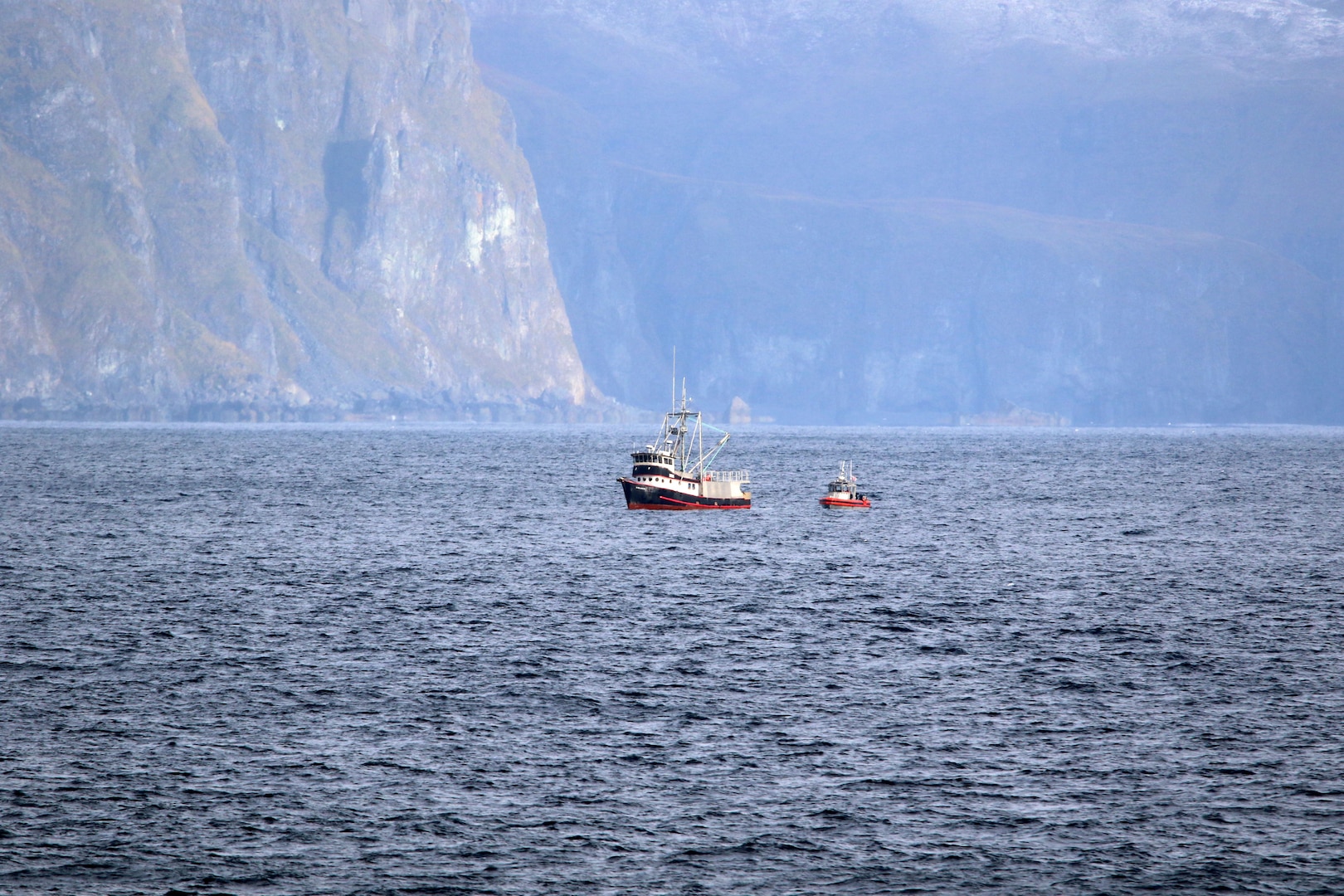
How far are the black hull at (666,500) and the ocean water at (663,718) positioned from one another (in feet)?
78.5

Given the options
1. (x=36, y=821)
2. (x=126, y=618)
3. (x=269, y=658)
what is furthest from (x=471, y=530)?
(x=36, y=821)

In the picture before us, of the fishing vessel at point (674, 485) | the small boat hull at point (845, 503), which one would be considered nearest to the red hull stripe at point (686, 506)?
the fishing vessel at point (674, 485)

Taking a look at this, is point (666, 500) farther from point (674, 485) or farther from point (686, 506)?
point (686, 506)

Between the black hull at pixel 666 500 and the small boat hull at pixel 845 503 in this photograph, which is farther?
the small boat hull at pixel 845 503

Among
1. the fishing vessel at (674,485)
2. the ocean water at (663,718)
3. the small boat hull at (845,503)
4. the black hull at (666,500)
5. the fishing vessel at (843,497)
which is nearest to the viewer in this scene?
the ocean water at (663,718)

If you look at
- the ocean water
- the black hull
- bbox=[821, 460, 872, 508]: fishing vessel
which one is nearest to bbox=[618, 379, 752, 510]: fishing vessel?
the black hull

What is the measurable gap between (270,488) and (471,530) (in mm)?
47436

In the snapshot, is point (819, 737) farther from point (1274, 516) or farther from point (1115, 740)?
point (1274, 516)

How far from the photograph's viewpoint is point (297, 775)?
43500 millimetres

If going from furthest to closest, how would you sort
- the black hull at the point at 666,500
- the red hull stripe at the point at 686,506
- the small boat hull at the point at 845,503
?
the small boat hull at the point at 845,503 → the red hull stripe at the point at 686,506 → the black hull at the point at 666,500

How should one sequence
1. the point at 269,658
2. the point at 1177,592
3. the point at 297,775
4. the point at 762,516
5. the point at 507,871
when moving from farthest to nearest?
the point at 762,516, the point at 1177,592, the point at 269,658, the point at 297,775, the point at 507,871

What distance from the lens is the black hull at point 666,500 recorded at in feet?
416

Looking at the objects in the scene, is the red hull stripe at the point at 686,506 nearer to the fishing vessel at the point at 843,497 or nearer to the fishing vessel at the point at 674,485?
the fishing vessel at the point at 674,485

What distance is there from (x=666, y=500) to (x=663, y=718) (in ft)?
257
